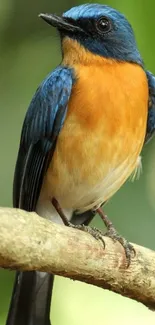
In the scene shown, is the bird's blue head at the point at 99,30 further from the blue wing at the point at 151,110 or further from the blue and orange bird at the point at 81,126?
the blue wing at the point at 151,110

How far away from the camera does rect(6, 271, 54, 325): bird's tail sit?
3932 mm

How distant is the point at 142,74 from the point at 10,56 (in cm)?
87

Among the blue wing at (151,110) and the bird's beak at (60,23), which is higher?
the bird's beak at (60,23)

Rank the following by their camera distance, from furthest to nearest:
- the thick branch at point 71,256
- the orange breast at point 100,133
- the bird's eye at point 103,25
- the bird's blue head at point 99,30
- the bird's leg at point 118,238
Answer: the bird's eye at point 103,25 → the bird's blue head at point 99,30 → the orange breast at point 100,133 → the bird's leg at point 118,238 → the thick branch at point 71,256

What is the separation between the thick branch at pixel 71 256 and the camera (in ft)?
9.12

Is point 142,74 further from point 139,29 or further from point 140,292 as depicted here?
point 140,292

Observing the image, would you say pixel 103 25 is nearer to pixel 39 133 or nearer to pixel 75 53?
pixel 75 53

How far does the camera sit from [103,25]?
4.23 meters

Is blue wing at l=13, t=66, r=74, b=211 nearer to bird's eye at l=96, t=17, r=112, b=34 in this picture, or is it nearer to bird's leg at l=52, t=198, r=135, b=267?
bird's leg at l=52, t=198, r=135, b=267

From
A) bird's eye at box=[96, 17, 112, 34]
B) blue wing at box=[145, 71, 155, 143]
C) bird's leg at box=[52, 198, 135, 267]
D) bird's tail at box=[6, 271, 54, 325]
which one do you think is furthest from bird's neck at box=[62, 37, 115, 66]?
bird's tail at box=[6, 271, 54, 325]

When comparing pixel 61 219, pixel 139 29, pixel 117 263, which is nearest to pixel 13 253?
pixel 117 263

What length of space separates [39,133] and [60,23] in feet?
1.95

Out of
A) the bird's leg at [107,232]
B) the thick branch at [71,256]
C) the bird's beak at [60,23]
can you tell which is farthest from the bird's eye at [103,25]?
the thick branch at [71,256]

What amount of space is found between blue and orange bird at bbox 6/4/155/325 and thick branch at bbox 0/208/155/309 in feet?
1.53
